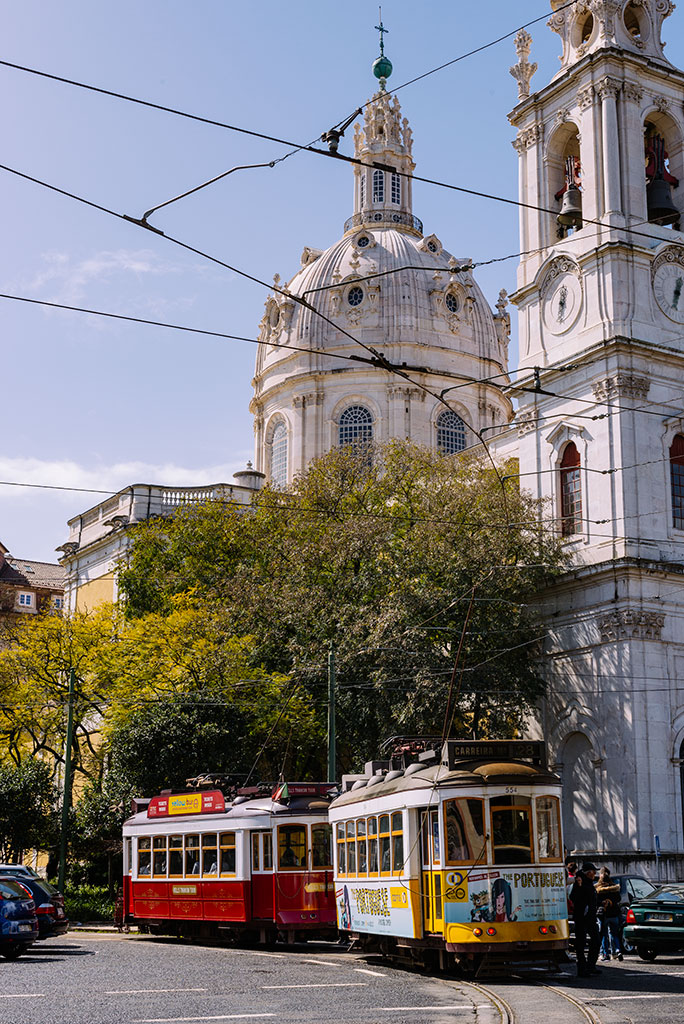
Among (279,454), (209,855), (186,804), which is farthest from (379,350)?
(209,855)

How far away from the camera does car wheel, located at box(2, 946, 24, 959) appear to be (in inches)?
860

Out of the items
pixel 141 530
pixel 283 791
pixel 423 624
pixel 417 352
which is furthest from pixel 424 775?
pixel 417 352

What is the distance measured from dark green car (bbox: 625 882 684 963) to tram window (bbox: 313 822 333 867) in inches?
217

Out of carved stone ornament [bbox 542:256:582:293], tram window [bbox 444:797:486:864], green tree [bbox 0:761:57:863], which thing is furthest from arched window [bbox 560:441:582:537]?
tram window [bbox 444:797:486:864]

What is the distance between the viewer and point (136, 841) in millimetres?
28922

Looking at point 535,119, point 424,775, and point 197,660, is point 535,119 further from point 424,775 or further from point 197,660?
point 424,775

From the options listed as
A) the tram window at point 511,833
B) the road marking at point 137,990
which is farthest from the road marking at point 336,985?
the tram window at point 511,833

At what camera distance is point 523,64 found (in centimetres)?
4388

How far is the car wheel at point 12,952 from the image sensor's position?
21850 millimetres

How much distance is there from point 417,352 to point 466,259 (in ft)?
32.1

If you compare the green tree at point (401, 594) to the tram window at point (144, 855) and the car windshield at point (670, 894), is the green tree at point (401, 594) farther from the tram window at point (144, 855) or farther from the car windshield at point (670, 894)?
the car windshield at point (670, 894)

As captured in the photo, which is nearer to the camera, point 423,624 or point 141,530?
point 423,624

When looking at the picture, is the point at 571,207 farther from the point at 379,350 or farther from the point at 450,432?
the point at 450,432

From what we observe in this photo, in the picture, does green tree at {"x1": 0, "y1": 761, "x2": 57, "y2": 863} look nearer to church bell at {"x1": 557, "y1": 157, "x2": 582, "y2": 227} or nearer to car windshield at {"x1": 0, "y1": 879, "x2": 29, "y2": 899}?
car windshield at {"x1": 0, "y1": 879, "x2": 29, "y2": 899}
